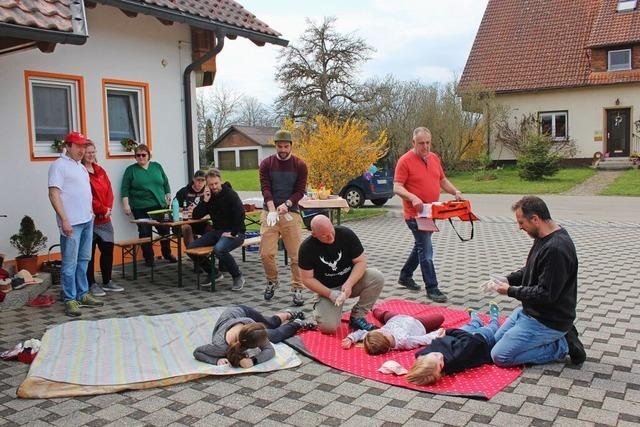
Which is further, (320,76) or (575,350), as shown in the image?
(320,76)

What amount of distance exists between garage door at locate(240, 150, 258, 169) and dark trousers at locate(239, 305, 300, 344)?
5478 centimetres

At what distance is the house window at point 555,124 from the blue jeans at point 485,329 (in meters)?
26.6

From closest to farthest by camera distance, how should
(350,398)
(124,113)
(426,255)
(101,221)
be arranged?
1. (350,398)
2. (426,255)
3. (101,221)
4. (124,113)

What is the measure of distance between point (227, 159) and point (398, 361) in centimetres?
5906

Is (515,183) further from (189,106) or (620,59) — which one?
(189,106)

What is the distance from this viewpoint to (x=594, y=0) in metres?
30.9

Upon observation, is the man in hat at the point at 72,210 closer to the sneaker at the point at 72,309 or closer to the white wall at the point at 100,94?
the sneaker at the point at 72,309

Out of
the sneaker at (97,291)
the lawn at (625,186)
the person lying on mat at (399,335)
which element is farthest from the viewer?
the lawn at (625,186)

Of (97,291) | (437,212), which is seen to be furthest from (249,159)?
(437,212)

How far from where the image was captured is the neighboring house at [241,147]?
59.6 meters

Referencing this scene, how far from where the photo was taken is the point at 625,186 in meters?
21.5

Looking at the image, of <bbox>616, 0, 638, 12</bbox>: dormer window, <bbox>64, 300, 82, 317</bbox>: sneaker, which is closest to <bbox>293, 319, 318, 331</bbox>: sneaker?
<bbox>64, 300, 82, 317</bbox>: sneaker

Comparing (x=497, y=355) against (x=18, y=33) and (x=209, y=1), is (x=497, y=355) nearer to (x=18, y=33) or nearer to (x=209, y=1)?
(x=18, y=33)

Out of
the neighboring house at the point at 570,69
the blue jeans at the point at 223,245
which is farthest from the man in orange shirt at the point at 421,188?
the neighboring house at the point at 570,69
